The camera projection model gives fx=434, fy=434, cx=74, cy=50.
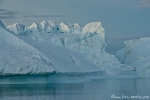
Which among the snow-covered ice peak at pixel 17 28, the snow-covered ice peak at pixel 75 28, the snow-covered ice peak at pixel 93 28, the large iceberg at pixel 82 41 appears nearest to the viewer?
the snow-covered ice peak at pixel 17 28

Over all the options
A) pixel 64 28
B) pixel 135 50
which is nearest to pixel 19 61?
pixel 64 28

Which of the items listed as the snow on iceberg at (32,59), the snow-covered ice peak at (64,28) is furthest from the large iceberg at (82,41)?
the snow on iceberg at (32,59)

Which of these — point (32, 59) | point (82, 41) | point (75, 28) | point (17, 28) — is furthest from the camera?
point (75, 28)

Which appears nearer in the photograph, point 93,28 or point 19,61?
point 19,61

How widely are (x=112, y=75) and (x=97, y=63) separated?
3108 millimetres

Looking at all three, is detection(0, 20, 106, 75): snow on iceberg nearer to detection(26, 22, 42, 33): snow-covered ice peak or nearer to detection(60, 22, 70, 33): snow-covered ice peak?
detection(26, 22, 42, 33): snow-covered ice peak

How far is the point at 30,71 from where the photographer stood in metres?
31.4

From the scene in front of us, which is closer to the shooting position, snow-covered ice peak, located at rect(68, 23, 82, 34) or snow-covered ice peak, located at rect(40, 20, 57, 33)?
snow-covered ice peak, located at rect(40, 20, 57, 33)

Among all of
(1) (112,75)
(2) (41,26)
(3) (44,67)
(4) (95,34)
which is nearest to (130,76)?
(1) (112,75)

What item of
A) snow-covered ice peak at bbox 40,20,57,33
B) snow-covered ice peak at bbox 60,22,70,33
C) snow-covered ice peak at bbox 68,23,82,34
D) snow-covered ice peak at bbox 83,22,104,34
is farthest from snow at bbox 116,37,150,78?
snow-covered ice peak at bbox 40,20,57,33

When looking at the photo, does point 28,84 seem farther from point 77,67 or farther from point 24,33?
point 24,33

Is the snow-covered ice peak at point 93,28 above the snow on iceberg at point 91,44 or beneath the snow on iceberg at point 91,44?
above

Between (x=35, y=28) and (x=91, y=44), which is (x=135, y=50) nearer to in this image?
(x=91, y=44)

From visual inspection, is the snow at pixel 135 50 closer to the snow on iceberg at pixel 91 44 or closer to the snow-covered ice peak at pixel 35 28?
the snow on iceberg at pixel 91 44
